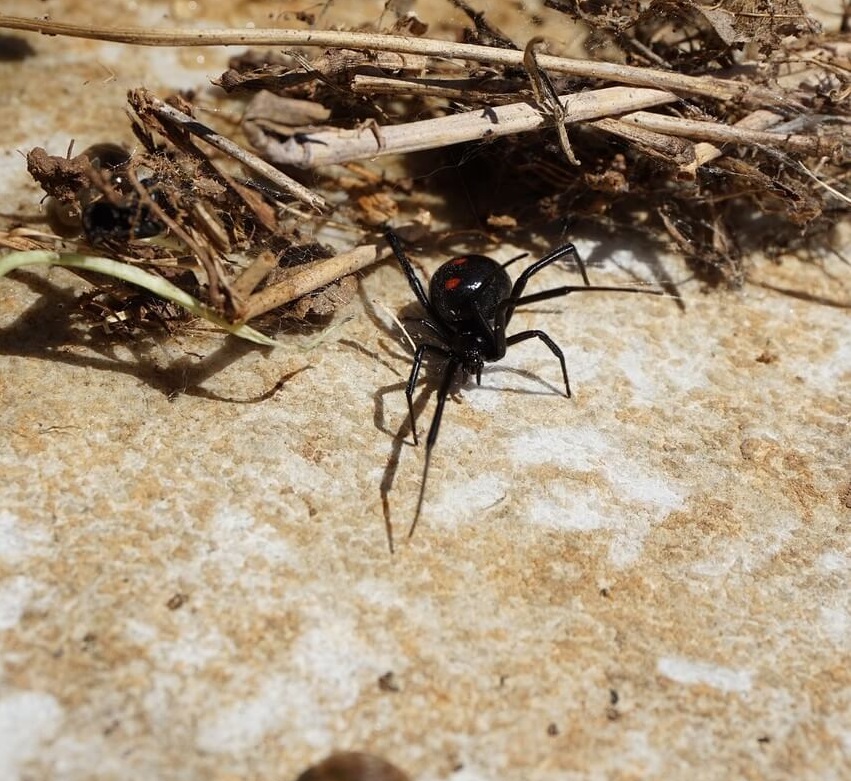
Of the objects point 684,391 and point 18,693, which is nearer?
point 18,693

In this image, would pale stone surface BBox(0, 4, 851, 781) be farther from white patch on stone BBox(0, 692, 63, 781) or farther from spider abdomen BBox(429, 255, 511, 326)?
spider abdomen BBox(429, 255, 511, 326)

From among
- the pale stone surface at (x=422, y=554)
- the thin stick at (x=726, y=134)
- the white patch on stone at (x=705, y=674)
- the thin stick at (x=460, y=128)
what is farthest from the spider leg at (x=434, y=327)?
the white patch on stone at (x=705, y=674)

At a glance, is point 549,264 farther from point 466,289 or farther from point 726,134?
point 726,134

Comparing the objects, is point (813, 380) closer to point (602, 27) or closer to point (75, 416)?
point (602, 27)

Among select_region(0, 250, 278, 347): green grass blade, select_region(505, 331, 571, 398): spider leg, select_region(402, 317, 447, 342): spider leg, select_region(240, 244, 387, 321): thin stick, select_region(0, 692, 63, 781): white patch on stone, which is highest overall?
select_region(0, 250, 278, 347): green grass blade

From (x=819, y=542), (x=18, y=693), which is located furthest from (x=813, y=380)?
(x=18, y=693)

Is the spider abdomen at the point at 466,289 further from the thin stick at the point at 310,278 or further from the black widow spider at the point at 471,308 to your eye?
the thin stick at the point at 310,278

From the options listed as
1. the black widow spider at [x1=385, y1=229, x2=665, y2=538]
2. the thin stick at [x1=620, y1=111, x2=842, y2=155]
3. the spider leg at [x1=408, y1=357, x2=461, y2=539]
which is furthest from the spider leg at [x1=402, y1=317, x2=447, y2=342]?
the thin stick at [x1=620, y1=111, x2=842, y2=155]
